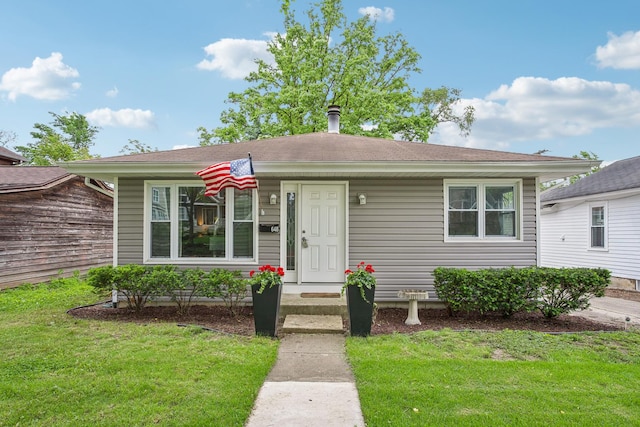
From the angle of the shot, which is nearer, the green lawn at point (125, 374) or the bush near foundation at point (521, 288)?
the green lawn at point (125, 374)

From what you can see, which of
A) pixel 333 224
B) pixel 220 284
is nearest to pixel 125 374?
pixel 220 284

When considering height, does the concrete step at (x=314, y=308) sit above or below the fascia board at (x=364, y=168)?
below

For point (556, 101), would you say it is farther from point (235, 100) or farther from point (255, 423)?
point (255, 423)

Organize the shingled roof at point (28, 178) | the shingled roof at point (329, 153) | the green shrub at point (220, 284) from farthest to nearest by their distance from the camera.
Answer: the shingled roof at point (28, 178), the shingled roof at point (329, 153), the green shrub at point (220, 284)

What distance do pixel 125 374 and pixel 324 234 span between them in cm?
400

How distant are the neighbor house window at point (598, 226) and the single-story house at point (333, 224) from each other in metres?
5.95

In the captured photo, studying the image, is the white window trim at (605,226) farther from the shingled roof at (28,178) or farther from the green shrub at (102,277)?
the shingled roof at (28,178)

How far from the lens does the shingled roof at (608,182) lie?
32.5 ft

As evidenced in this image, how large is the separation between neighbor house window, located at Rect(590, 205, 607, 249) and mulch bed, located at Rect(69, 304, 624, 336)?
603 centimetres

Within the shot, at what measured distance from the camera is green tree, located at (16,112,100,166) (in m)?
25.6

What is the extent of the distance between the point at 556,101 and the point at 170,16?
20084mm

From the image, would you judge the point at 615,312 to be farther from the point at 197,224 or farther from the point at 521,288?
the point at 197,224

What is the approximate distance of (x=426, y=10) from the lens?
13.3m

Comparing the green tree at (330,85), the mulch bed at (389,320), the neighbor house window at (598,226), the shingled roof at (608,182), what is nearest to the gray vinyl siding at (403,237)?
the mulch bed at (389,320)
